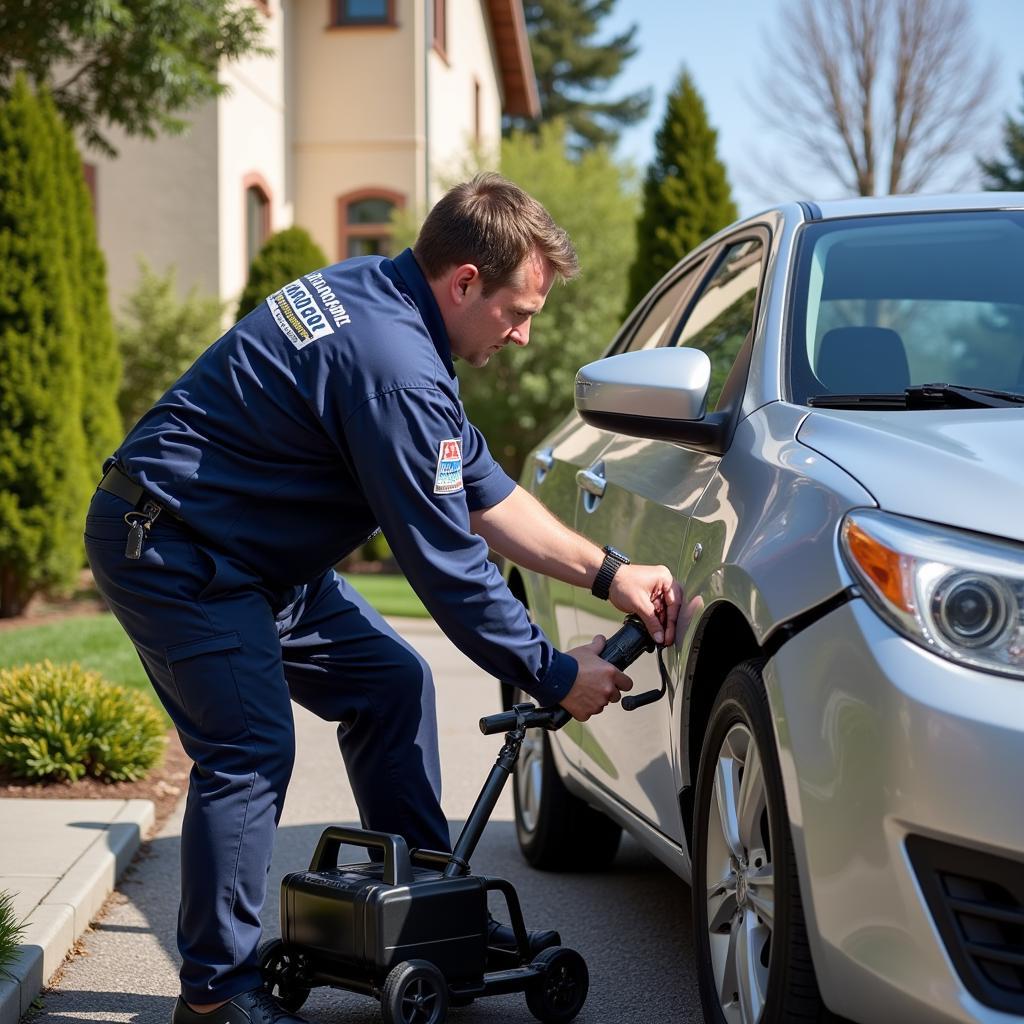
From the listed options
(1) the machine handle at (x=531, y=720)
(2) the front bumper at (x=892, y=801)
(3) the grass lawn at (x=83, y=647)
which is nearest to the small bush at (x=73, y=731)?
(3) the grass lawn at (x=83, y=647)

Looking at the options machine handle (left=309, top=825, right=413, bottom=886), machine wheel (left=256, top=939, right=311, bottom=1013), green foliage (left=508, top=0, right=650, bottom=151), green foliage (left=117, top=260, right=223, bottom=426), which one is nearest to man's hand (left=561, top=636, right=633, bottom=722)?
machine handle (left=309, top=825, right=413, bottom=886)

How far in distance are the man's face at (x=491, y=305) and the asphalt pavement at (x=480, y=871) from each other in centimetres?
156

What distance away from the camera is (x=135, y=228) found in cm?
1895

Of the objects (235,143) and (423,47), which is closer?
(235,143)

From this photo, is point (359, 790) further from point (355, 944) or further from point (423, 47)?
point (423, 47)

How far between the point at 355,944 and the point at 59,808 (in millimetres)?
2476


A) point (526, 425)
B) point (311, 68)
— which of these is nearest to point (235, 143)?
point (311, 68)

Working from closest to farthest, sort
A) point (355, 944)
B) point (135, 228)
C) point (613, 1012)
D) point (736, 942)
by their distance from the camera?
point (736, 942), point (355, 944), point (613, 1012), point (135, 228)

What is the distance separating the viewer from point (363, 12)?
22.5 meters

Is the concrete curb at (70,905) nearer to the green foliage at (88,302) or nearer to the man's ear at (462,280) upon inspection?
the man's ear at (462,280)

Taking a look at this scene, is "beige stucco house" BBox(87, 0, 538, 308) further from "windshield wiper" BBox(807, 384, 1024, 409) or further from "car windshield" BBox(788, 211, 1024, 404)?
"windshield wiper" BBox(807, 384, 1024, 409)

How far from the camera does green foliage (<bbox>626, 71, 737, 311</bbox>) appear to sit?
16.8m

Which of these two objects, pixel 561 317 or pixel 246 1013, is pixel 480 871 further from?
pixel 561 317

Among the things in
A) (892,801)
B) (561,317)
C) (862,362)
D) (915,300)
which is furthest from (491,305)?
(561,317)
